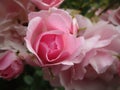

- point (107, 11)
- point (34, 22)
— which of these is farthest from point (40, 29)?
point (107, 11)

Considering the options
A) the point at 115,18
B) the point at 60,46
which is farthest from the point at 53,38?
the point at 115,18

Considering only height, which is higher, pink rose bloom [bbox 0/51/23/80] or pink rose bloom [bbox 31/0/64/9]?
pink rose bloom [bbox 31/0/64/9]

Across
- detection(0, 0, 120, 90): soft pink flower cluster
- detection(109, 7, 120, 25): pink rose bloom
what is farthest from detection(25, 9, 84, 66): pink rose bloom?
detection(109, 7, 120, 25): pink rose bloom

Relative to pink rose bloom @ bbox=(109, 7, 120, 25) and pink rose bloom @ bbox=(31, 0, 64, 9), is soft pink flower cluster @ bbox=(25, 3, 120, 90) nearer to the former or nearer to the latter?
pink rose bloom @ bbox=(31, 0, 64, 9)

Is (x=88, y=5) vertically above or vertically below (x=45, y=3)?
below

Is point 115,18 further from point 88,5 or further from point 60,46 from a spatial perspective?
point 60,46

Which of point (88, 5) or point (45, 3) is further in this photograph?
point (88, 5)

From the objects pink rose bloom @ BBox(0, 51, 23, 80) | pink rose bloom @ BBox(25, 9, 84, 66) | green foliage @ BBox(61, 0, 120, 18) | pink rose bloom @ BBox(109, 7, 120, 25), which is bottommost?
green foliage @ BBox(61, 0, 120, 18)
